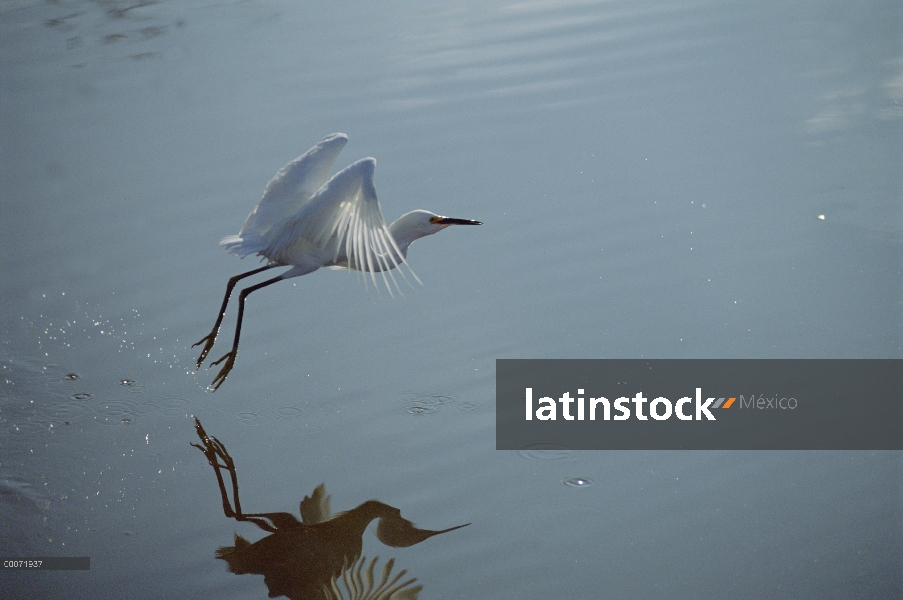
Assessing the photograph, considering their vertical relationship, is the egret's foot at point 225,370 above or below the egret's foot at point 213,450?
above

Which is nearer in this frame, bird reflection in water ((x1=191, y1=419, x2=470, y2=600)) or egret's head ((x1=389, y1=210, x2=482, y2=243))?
bird reflection in water ((x1=191, y1=419, x2=470, y2=600))

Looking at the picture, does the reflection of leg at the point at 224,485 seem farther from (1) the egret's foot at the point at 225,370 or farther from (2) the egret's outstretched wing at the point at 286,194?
(2) the egret's outstretched wing at the point at 286,194

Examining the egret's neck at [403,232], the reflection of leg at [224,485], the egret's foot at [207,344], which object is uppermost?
the egret's neck at [403,232]

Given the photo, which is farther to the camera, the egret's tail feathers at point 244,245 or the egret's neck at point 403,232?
the egret's neck at point 403,232

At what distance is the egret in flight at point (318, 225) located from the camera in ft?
9.33

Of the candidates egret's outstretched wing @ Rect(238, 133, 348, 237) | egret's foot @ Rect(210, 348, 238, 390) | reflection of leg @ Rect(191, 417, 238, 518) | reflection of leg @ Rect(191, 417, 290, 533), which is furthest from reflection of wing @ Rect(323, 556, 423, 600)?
egret's outstretched wing @ Rect(238, 133, 348, 237)

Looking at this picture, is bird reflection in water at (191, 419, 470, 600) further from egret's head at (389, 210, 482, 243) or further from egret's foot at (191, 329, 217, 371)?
egret's head at (389, 210, 482, 243)

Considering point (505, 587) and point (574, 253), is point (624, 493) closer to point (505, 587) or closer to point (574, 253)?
point (505, 587)

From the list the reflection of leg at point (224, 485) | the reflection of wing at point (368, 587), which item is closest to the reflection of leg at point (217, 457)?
the reflection of leg at point (224, 485)

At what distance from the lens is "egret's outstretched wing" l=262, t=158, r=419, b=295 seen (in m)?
2.81

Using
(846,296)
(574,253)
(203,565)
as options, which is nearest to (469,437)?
(203,565)

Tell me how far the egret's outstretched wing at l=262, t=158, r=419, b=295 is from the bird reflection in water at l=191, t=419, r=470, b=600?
0.76m

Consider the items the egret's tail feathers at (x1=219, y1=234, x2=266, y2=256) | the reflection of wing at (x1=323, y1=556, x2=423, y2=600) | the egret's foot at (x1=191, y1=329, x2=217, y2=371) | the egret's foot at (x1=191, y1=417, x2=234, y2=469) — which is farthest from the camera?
the egret's foot at (x1=191, y1=329, x2=217, y2=371)

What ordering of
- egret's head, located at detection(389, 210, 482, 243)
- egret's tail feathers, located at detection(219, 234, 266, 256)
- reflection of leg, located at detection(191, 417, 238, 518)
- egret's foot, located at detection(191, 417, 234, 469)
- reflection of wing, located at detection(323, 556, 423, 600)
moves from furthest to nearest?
1. egret's head, located at detection(389, 210, 482, 243)
2. egret's tail feathers, located at detection(219, 234, 266, 256)
3. egret's foot, located at detection(191, 417, 234, 469)
4. reflection of leg, located at detection(191, 417, 238, 518)
5. reflection of wing, located at detection(323, 556, 423, 600)
